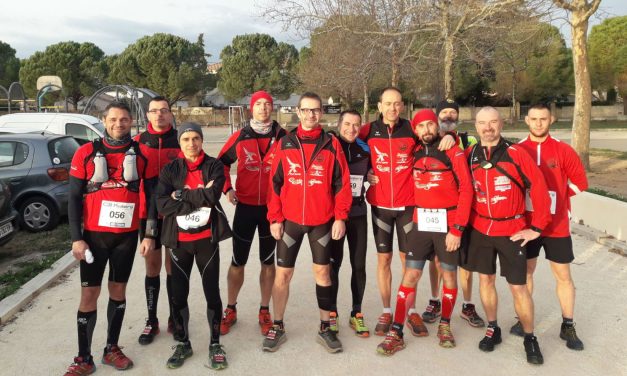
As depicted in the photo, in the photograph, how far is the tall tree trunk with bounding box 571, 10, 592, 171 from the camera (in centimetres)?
1116

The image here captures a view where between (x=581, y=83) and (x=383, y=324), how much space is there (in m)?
10.1

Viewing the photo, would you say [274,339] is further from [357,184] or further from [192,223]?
[357,184]

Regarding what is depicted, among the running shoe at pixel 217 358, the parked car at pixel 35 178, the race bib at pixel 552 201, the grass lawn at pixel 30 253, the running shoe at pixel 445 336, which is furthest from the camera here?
the parked car at pixel 35 178

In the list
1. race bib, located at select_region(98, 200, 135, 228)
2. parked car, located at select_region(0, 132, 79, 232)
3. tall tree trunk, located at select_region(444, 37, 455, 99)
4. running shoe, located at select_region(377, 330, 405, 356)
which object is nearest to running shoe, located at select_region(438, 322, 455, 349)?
running shoe, located at select_region(377, 330, 405, 356)

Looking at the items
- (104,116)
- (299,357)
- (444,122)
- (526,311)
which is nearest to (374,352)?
(299,357)

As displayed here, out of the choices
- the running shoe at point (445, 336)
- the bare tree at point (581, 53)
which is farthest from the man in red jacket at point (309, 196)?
the bare tree at point (581, 53)

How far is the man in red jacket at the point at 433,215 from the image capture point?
12.1 feet

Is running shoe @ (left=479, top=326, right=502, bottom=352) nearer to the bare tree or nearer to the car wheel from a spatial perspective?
the car wheel

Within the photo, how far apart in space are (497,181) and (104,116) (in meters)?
2.95

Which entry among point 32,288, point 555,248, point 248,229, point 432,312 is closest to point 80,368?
point 248,229

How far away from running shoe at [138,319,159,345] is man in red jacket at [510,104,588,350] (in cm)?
311

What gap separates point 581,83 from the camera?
11.5 meters

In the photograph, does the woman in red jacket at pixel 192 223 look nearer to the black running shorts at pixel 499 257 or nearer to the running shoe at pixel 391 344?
the running shoe at pixel 391 344

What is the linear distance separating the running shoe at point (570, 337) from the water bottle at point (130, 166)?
3.58 metres
